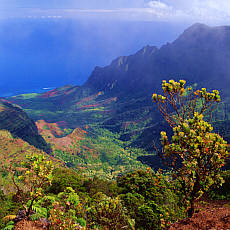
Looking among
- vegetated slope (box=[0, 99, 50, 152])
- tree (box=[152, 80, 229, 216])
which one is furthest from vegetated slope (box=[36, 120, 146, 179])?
tree (box=[152, 80, 229, 216])

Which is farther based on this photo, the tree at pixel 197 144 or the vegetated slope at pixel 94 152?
the vegetated slope at pixel 94 152

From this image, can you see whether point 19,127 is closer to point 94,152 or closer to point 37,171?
point 94,152

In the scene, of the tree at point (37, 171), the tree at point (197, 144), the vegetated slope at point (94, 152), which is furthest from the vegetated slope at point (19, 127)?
the tree at point (197, 144)

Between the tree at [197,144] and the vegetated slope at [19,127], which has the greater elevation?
the tree at [197,144]

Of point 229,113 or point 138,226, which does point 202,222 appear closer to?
point 138,226

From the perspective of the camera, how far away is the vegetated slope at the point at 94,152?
11150 centimetres

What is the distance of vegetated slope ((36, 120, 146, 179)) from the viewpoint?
366 feet

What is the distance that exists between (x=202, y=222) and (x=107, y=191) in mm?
22758

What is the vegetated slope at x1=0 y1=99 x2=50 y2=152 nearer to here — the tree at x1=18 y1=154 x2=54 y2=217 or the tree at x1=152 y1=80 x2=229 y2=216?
the tree at x1=18 y1=154 x2=54 y2=217

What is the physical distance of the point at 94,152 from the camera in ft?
443

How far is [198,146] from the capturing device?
9.48 metres

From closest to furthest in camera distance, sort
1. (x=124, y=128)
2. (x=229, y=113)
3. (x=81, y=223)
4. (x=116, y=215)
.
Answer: (x=116, y=215) < (x=81, y=223) < (x=229, y=113) < (x=124, y=128)

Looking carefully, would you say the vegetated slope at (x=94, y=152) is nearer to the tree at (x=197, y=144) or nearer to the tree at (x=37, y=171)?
the tree at (x=37, y=171)

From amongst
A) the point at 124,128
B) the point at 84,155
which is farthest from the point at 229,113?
the point at 84,155
